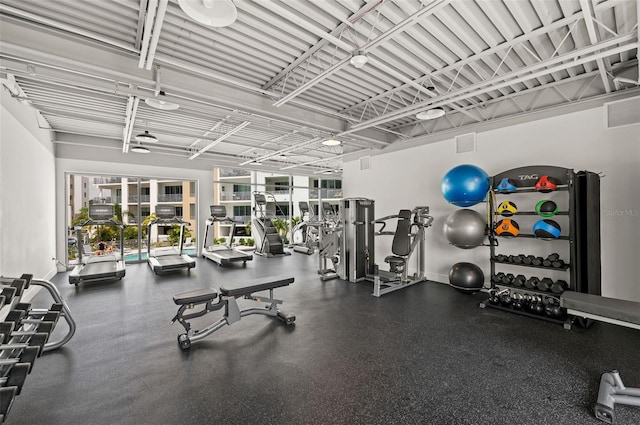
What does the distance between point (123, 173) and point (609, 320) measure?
9308mm

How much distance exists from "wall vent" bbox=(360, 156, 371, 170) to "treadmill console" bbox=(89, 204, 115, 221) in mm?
5809

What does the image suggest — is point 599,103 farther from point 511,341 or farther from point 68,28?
point 68,28

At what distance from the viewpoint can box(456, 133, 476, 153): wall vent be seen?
5.23m

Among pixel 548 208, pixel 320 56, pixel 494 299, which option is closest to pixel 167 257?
pixel 320 56

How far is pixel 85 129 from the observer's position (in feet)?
21.4

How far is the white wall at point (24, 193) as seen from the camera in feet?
12.1

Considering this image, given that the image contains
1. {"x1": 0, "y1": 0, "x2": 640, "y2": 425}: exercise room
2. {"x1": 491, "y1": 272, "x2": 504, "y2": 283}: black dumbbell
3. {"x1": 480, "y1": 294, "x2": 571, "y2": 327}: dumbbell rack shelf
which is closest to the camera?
{"x1": 0, "y1": 0, "x2": 640, "y2": 425}: exercise room

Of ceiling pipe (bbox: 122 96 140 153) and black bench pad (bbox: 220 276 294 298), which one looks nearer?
black bench pad (bbox: 220 276 294 298)

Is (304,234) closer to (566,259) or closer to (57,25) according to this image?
(566,259)

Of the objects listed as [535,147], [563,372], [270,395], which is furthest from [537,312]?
[270,395]

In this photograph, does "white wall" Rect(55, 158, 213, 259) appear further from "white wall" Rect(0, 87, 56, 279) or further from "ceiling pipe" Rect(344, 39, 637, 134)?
"ceiling pipe" Rect(344, 39, 637, 134)

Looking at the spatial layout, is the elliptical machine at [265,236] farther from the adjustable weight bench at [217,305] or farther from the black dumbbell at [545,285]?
the black dumbbell at [545,285]

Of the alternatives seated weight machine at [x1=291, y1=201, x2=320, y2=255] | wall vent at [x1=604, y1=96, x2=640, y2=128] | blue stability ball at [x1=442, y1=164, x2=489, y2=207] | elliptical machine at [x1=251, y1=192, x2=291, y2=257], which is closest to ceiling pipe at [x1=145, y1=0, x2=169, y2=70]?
blue stability ball at [x1=442, y1=164, x2=489, y2=207]

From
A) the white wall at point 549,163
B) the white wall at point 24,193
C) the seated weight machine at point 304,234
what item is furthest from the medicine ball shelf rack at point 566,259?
the white wall at point 24,193
